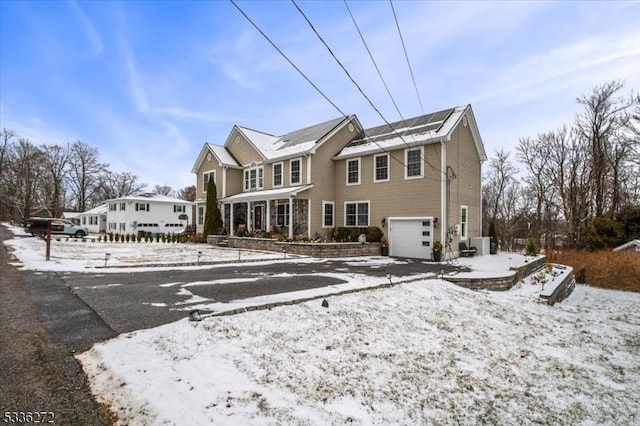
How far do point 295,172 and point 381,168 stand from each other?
522 cm

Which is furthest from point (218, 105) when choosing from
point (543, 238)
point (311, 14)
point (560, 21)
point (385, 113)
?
point (543, 238)

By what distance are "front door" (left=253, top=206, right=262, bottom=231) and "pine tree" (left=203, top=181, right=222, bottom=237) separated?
2845mm

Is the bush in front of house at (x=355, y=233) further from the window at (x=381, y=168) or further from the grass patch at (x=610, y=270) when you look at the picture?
the grass patch at (x=610, y=270)

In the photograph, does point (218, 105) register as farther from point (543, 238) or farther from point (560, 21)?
point (543, 238)

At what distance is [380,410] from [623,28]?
13.3 m

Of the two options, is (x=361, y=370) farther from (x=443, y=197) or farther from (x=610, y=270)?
(x=610, y=270)

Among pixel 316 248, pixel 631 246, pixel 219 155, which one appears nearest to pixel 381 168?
pixel 316 248

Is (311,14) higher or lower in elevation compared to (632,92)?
lower

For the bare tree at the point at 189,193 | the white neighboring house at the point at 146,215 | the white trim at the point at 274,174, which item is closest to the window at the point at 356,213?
the white trim at the point at 274,174

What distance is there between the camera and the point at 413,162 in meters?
15.3

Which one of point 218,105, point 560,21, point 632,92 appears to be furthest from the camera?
point 632,92

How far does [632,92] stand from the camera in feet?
72.1

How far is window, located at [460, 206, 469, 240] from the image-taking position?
16047mm

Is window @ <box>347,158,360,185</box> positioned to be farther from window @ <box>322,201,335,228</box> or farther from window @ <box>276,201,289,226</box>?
window @ <box>276,201,289,226</box>
